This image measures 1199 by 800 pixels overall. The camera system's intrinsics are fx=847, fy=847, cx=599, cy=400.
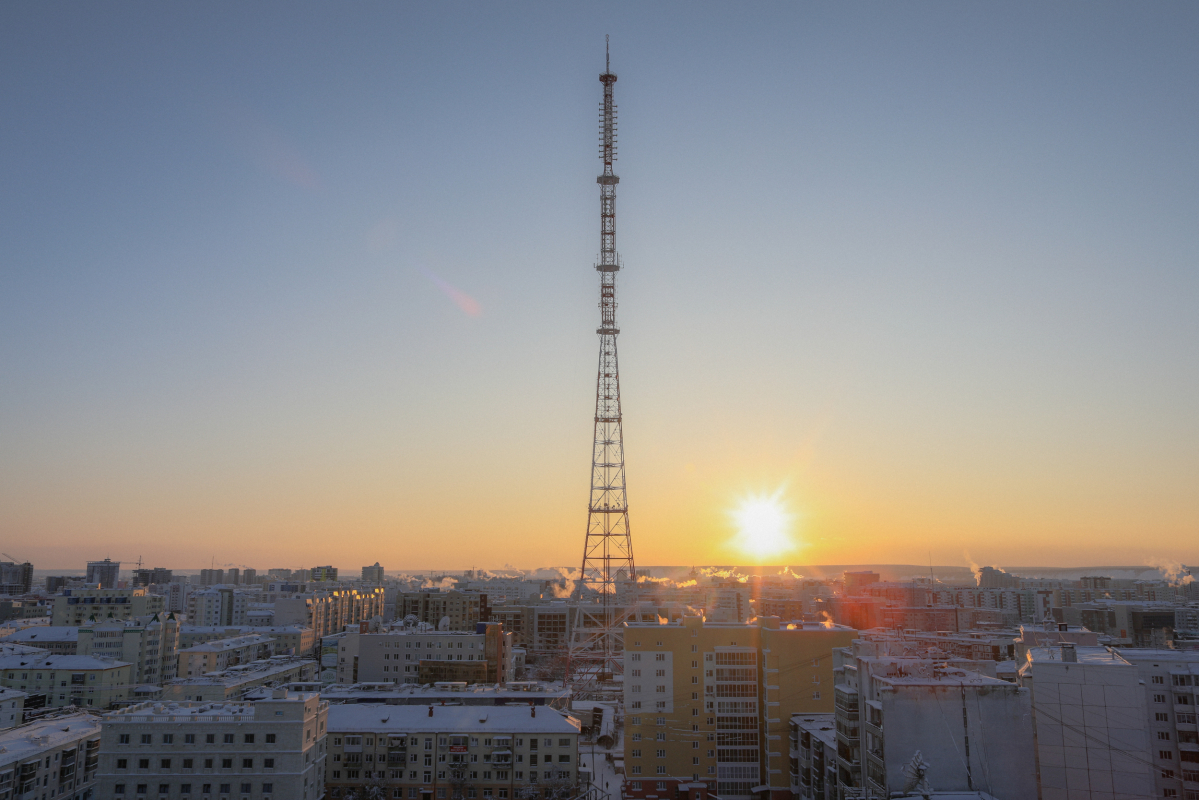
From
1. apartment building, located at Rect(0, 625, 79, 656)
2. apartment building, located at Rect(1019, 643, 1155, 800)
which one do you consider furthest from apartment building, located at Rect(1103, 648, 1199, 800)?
apartment building, located at Rect(0, 625, 79, 656)

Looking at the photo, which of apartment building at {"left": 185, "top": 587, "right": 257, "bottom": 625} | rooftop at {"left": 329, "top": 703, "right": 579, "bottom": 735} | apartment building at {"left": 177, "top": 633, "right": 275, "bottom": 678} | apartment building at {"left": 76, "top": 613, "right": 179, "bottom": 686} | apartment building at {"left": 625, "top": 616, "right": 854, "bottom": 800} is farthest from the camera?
apartment building at {"left": 185, "top": 587, "right": 257, "bottom": 625}

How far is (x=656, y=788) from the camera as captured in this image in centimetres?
2959

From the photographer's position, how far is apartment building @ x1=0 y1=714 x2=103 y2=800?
23959mm

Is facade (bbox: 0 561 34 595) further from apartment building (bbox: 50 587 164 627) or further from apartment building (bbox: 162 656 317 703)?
apartment building (bbox: 162 656 317 703)

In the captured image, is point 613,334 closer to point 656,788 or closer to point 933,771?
point 656,788

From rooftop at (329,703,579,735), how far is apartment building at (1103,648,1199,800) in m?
Result: 17.1

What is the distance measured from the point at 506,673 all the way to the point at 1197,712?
121 feet

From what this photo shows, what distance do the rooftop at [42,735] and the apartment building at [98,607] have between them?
136ft

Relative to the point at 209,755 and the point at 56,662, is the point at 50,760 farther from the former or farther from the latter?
the point at 56,662

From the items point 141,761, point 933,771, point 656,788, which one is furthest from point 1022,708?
point 141,761

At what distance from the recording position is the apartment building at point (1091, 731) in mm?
20094

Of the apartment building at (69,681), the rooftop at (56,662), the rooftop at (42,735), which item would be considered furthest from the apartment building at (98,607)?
the rooftop at (42,735)

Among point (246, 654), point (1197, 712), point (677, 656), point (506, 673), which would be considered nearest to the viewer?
point (1197, 712)

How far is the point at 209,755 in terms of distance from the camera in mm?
23516
